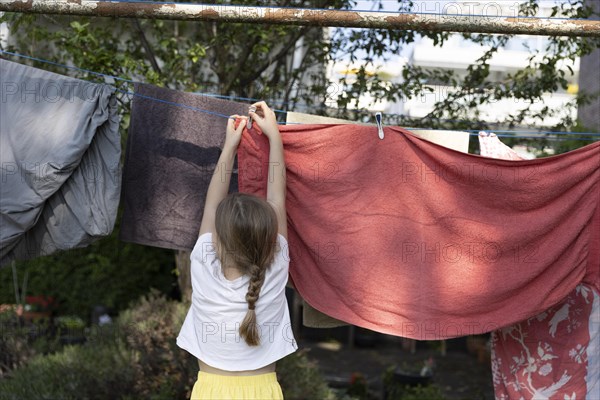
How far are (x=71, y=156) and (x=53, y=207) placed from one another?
0.30m

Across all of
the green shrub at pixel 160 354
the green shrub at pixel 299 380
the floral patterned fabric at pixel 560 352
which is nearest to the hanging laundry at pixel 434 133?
the floral patterned fabric at pixel 560 352

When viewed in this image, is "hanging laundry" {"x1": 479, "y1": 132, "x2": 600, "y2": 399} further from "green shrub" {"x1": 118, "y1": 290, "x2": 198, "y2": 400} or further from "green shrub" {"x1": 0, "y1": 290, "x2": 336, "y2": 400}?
"green shrub" {"x1": 118, "y1": 290, "x2": 198, "y2": 400}

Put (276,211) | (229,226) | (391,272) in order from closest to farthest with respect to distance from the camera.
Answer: (229,226)
(276,211)
(391,272)

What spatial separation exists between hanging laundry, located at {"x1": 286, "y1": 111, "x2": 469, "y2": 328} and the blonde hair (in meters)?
0.68

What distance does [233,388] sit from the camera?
2.91 meters

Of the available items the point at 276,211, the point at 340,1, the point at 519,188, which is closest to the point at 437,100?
the point at 340,1

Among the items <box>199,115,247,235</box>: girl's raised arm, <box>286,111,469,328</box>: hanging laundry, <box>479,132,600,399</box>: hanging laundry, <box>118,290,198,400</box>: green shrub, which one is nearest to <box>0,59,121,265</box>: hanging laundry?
<box>199,115,247,235</box>: girl's raised arm

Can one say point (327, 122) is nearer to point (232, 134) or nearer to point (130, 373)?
point (232, 134)

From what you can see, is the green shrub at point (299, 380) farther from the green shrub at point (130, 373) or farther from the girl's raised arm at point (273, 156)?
the girl's raised arm at point (273, 156)

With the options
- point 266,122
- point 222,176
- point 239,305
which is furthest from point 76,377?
point 266,122

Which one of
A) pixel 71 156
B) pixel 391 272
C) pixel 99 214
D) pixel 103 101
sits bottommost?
pixel 391 272

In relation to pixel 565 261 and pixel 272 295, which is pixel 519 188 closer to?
pixel 565 261

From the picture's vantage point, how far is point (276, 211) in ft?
10.5

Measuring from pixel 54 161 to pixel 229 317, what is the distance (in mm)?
1217
